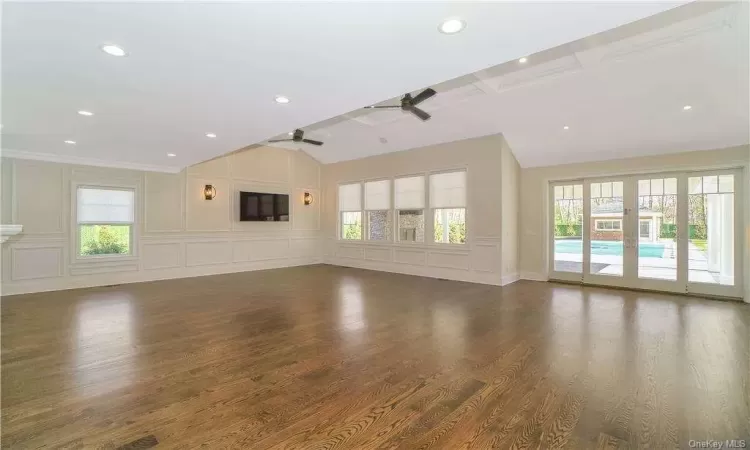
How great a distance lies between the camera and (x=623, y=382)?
265 centimetres

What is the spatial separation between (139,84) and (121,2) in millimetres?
1378

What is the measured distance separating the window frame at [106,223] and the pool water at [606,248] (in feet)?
29.7

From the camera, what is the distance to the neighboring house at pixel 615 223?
6.30m

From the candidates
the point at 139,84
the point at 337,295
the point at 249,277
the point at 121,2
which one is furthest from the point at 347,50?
the point at 249,277

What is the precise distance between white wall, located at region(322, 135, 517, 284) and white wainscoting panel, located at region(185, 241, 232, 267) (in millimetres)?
3371

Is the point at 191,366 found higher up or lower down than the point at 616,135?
lower down

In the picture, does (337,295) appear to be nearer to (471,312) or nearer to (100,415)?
(471,312)

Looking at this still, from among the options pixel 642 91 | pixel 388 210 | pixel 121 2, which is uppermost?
pixel 642 91

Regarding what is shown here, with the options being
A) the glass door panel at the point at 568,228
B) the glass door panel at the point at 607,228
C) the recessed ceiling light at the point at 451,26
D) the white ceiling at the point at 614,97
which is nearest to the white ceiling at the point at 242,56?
the recessed ceiling light at the point at 451,26

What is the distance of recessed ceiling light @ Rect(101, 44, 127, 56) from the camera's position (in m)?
2.45

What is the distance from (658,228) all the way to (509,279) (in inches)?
109

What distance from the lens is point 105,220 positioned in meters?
7.00

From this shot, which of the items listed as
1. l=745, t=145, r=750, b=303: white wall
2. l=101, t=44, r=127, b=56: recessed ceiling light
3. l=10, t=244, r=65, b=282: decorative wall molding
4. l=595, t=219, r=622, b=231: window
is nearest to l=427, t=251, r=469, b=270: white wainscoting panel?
l=595, t=219, r=622, b=231: window

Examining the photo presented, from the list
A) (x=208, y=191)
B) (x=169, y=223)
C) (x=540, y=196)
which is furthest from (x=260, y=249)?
(x=540, y=196)
